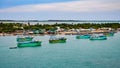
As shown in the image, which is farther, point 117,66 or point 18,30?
point 18,30

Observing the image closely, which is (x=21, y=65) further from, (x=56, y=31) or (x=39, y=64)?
(x=56, y=31)

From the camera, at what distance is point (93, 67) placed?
23844mm

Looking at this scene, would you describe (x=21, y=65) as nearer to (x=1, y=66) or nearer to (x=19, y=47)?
(x=1, y=66)

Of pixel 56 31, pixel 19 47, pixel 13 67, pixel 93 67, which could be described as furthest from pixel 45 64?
pixel 56 31

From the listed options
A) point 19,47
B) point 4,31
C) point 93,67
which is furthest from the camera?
point 4,31

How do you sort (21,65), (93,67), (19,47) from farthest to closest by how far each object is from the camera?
(19,47)
(21,65)
(93,67)

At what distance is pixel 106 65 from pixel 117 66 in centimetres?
102

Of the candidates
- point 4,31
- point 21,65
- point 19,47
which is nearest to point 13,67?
point 21,65

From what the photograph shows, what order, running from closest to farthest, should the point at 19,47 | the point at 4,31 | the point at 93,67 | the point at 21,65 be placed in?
the point at 93,67, the point at 21,65, the point at 19,47, the point at 4,31

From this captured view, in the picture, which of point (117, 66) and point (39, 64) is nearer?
point (117, 66)

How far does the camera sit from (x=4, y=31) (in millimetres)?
66250

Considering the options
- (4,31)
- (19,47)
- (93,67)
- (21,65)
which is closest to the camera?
(93,67)

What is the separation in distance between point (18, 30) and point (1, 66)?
44.3m

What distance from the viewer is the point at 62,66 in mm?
24531
